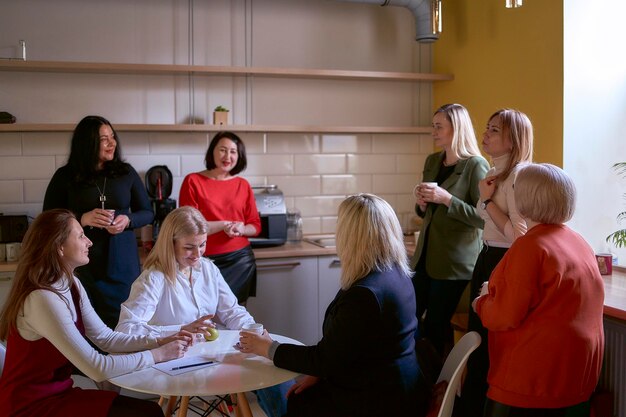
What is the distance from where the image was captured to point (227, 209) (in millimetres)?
3561

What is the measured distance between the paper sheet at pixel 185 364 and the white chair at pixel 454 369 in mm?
715

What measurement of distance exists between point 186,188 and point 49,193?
0.66 meters

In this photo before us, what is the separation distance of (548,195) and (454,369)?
1.96 feet

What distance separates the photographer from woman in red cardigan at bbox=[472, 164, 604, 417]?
1.97 m

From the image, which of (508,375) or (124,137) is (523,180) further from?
(124,137)

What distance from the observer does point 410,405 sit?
2020mm

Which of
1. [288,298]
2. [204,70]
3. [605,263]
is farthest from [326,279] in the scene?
[605,263]

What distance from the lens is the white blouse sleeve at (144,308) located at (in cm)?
238

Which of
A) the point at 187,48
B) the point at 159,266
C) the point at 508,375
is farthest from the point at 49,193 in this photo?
the point at 508,375

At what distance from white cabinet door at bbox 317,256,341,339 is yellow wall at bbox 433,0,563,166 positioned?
3.73 feet

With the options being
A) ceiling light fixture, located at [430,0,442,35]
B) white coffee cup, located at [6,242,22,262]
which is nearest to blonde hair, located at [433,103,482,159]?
ceiling light fixture, located at [430,0,442,35]

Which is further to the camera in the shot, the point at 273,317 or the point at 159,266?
the point at 273,317

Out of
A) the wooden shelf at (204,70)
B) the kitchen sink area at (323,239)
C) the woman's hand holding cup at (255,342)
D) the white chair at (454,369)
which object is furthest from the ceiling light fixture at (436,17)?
the kitchen sink area at (323,239)

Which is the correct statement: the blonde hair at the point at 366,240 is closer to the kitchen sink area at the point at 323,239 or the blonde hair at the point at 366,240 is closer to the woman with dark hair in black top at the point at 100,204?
the woman with dark hair in black top at the point at 100,204
